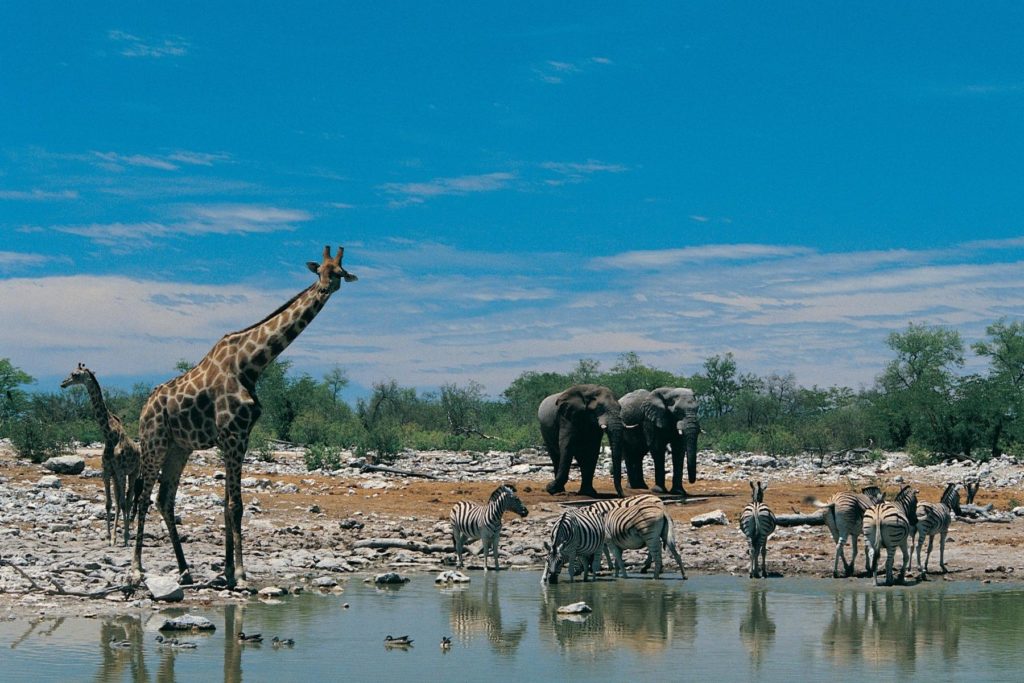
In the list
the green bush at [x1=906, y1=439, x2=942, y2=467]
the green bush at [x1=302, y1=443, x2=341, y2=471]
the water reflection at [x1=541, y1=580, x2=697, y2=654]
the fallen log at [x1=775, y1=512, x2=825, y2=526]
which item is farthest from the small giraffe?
the green bush at [x1=906, y1=439, x2=942, y2=467]

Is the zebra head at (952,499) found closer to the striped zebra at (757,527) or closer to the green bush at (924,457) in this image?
the striped zebra at (757,527)

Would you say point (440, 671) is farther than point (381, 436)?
No

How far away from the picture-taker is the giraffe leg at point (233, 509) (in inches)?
572

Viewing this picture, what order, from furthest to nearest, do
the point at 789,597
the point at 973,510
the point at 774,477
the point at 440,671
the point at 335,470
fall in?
the point at 774,477 < the point at 335,470 < the point at 973,510 < the point at 789,597 < the point at 440,671

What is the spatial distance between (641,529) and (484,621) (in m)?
3.81

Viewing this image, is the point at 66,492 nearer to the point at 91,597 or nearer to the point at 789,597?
the point at 91,597

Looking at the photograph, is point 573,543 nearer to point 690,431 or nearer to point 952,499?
point 952,499

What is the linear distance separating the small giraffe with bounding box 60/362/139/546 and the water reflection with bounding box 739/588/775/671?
8343mm

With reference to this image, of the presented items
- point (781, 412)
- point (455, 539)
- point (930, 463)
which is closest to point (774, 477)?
point (930, 463)

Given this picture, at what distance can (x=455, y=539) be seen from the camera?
19109 millimetres

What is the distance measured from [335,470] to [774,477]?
500 inches

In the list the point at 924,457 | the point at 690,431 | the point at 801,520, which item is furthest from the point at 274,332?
the point at 924,457

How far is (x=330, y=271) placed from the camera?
50.0 ft

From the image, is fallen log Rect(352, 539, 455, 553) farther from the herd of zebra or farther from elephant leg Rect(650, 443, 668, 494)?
elephant leg Rect(650, 443, 668, 494)
